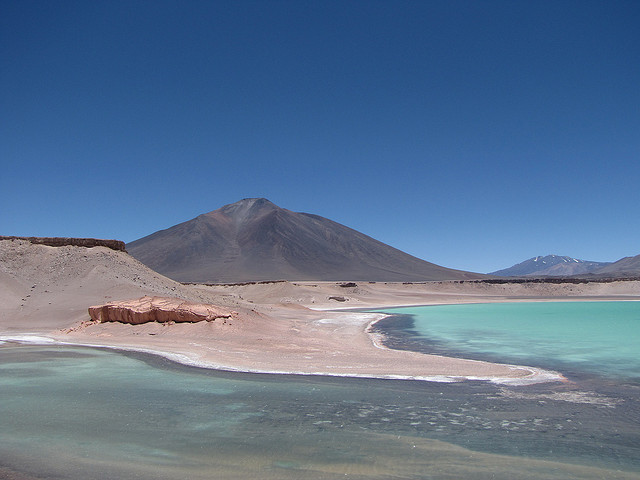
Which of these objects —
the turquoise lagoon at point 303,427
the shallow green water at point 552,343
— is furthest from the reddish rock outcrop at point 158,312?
the shallow green water at point 552,343

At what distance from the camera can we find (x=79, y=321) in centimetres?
2003

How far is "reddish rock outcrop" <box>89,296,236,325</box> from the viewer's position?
18031 mm

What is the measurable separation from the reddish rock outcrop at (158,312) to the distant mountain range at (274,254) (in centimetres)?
9602

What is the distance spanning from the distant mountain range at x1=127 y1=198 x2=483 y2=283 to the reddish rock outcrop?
96024 millimetres

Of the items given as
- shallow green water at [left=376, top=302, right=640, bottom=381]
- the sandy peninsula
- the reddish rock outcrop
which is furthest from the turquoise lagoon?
the reddish rock outcrop

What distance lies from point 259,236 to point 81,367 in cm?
15716

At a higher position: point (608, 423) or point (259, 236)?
point (259, 236)

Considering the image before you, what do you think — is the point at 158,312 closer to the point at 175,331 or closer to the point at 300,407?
the point at 175,331

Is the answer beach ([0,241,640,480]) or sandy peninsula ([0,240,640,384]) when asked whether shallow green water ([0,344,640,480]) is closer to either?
beach ([0,241,640,480])

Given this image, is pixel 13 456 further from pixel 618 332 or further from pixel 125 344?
pixel 618 332

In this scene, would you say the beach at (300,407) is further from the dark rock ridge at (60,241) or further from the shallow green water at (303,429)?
the dark rock ridge at (60,241)

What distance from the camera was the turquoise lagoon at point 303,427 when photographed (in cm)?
580

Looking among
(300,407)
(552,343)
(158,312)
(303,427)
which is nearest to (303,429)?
(303,427)

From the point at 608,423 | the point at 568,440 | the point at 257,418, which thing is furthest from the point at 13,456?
the point at 608,423
